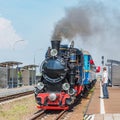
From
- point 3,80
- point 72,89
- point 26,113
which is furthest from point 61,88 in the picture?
point 3,80

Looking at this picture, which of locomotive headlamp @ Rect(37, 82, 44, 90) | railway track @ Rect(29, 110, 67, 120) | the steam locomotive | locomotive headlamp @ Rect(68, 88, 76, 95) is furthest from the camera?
locomotive headlamp @ Rect(37, 82, 44, 90)

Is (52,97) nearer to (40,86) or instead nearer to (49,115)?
(49,115)

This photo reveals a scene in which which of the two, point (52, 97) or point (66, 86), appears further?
point (66, 86)

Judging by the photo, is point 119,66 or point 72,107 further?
point 119,66

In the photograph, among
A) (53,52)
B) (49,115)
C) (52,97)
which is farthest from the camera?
(53,52)

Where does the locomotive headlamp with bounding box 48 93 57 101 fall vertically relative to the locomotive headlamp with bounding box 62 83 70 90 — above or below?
below

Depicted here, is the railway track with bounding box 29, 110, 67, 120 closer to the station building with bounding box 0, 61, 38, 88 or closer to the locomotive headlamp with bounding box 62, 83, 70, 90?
the locomotive headlamp with bounding box 62, 83, 70, 90

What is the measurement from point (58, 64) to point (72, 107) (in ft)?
10.2

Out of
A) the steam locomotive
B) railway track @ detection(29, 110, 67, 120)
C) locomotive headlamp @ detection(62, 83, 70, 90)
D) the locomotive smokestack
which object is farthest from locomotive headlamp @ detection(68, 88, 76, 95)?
the locomotive smokestack

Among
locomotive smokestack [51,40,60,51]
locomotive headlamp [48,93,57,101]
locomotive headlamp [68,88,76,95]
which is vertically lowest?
locomotive headlamp [48,93,57,101]

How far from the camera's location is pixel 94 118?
1460cm

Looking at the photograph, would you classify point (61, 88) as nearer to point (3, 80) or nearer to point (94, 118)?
point (94, 118)

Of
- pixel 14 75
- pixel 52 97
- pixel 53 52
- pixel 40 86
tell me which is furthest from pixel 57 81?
pixel 14 75

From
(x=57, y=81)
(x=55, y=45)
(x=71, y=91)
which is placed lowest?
(x=71, y=91)
